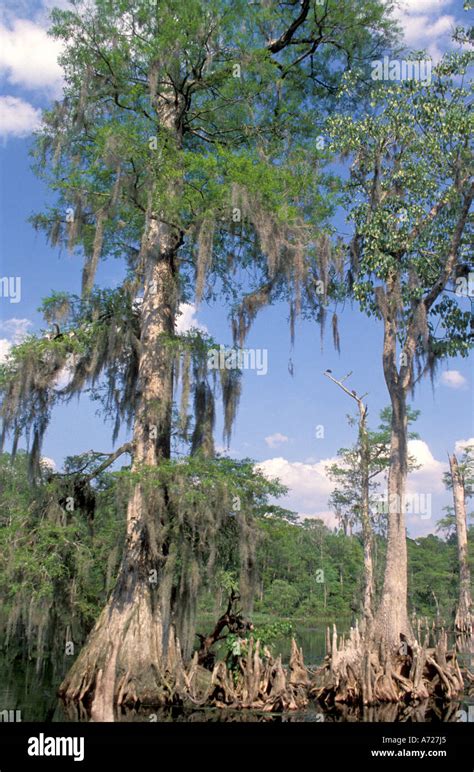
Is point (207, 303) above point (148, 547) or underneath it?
above

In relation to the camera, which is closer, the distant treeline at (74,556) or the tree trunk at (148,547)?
the tree trunk at (148,547)

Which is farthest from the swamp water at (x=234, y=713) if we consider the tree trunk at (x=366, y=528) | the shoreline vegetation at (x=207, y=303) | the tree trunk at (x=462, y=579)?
the tree trunk at (x=462, y=579)

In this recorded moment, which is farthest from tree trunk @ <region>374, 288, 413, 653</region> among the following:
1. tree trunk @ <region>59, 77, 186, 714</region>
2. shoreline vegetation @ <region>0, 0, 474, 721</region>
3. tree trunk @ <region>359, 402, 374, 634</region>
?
tree trunk @ <region>359, 402, 374, 634</region>

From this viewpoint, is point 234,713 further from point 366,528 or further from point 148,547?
point 366,528

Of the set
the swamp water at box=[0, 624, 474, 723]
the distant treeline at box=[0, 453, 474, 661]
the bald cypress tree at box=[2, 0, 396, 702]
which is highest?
the bald cypress tree at box=[2, 0, 396, 702]

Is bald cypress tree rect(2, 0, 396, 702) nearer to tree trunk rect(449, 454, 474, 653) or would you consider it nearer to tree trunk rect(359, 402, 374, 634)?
tree trunk rect(359, 402, 374, 634)

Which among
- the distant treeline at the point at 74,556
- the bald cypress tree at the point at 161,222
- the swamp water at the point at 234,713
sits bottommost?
the swamp water at the point at 234,713

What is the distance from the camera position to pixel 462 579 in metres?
24.3

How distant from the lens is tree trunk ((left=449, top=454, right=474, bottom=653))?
2242cm

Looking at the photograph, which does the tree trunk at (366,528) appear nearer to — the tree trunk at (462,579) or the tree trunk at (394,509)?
the tree trunk at (462,579)

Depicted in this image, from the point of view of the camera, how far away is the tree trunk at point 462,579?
73.6ft

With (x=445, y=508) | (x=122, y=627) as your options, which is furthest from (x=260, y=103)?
(x=445, y=508)

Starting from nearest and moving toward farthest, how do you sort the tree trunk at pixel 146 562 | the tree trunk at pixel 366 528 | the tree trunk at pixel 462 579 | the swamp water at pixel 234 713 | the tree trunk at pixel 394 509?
the swamp water at pixel 234 713, the tree trunk at pixel 146 562, the tree trunk at pixel 394 509, the tree trunk at pixel 366 528, the tree trunk at pixel 462 579

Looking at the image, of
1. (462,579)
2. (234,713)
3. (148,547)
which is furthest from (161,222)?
(462,579)
